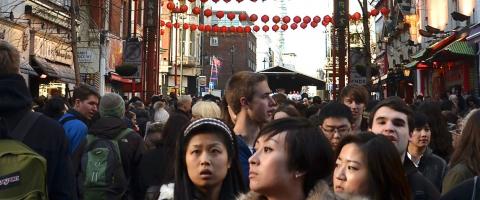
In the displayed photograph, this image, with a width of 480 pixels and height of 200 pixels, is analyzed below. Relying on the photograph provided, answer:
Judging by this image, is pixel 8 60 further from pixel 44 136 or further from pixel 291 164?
pixel 291 164

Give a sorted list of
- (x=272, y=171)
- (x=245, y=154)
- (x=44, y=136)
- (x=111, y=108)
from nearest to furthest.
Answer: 1. (x=272, y=171)
2. (x=44, y=136)
3. (x=245, y=154)
4. (x=111, y=108)

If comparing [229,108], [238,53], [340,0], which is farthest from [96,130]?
[238,53]

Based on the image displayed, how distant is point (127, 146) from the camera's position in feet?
22.0

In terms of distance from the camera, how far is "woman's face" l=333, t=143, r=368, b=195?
3.43 m

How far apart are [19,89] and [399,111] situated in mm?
2726

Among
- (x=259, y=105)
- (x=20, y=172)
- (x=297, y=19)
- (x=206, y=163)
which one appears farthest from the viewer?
(x=297, y=19)

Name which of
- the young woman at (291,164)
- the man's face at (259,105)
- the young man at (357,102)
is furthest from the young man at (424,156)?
the young woman at (291,164)

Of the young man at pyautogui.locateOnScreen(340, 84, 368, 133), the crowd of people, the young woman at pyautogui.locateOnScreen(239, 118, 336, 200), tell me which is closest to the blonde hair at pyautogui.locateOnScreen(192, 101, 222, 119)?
the crowd of people

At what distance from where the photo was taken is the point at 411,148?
240 inches

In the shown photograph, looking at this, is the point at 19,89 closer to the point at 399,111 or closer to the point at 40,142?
the point at 40,142

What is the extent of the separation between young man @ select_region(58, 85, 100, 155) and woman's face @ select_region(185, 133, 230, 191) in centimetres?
305

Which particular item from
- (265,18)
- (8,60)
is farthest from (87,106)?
(265,18)

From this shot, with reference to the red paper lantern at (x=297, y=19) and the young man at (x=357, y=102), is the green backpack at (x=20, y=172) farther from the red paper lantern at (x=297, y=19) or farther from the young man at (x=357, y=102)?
the red paper lantern at (x=297, y=19)

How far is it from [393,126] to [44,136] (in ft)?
8.16
